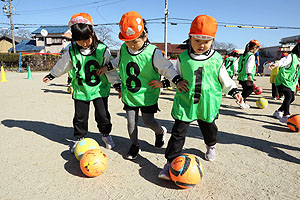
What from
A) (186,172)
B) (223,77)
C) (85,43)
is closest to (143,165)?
(186,172)

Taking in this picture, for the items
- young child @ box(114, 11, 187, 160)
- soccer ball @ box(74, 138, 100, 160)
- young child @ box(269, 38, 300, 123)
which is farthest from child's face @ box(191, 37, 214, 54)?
young child @ box(269, 38, 300, 123)

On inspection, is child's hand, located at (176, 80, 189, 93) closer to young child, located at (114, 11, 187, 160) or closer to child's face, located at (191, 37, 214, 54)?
young child, located at (114, 11, 187, 160)

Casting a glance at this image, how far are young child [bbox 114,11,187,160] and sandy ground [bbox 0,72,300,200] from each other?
2.06 feet

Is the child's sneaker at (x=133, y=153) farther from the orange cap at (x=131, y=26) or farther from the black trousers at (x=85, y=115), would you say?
the orange cap at (x=131, y=26)

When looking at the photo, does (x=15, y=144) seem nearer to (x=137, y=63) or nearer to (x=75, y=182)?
(x=75, y=182)

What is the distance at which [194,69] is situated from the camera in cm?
261

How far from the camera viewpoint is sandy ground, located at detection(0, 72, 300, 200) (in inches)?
96.9

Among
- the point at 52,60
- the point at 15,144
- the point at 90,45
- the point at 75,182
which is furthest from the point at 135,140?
the point at 52,60

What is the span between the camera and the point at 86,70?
3.28 meters

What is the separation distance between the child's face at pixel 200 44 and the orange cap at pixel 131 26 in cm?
69

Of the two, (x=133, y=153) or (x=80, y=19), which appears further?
(x=133, y=153)

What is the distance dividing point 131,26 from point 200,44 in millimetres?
869

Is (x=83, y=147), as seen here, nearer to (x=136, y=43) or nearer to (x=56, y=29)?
(x=136, y=43)

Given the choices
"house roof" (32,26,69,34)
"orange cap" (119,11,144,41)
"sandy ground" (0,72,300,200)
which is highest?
"house roof" (32,26,69,34)
